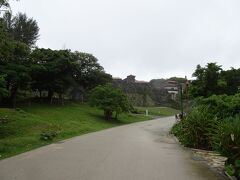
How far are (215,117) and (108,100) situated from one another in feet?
97.4

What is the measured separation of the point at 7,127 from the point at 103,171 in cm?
1690

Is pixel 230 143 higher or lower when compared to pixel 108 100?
lower

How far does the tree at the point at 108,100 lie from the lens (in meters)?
47.3

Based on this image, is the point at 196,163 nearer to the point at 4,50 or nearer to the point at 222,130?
the point at 222,130

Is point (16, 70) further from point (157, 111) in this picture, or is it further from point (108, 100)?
point (157, 111)

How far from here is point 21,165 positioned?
37.4 feet

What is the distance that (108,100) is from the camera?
47125 millimetres

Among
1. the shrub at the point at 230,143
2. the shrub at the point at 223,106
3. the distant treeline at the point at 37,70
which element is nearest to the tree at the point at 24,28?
the distant treeline at the point at 37,70

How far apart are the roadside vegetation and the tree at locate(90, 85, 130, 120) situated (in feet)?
59.0

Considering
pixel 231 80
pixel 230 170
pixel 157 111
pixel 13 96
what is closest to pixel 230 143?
pixel 230 170

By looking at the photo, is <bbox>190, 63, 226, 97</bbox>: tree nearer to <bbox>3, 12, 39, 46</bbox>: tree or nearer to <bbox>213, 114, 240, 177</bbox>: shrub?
<bbox>213, 114, 240, 177</bbox>: shrub

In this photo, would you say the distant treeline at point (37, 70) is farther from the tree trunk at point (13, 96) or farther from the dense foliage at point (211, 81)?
the dense foliage at point (211, 81)

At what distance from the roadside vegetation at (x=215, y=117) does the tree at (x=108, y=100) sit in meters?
18.0

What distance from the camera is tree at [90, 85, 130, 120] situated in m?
47.3
